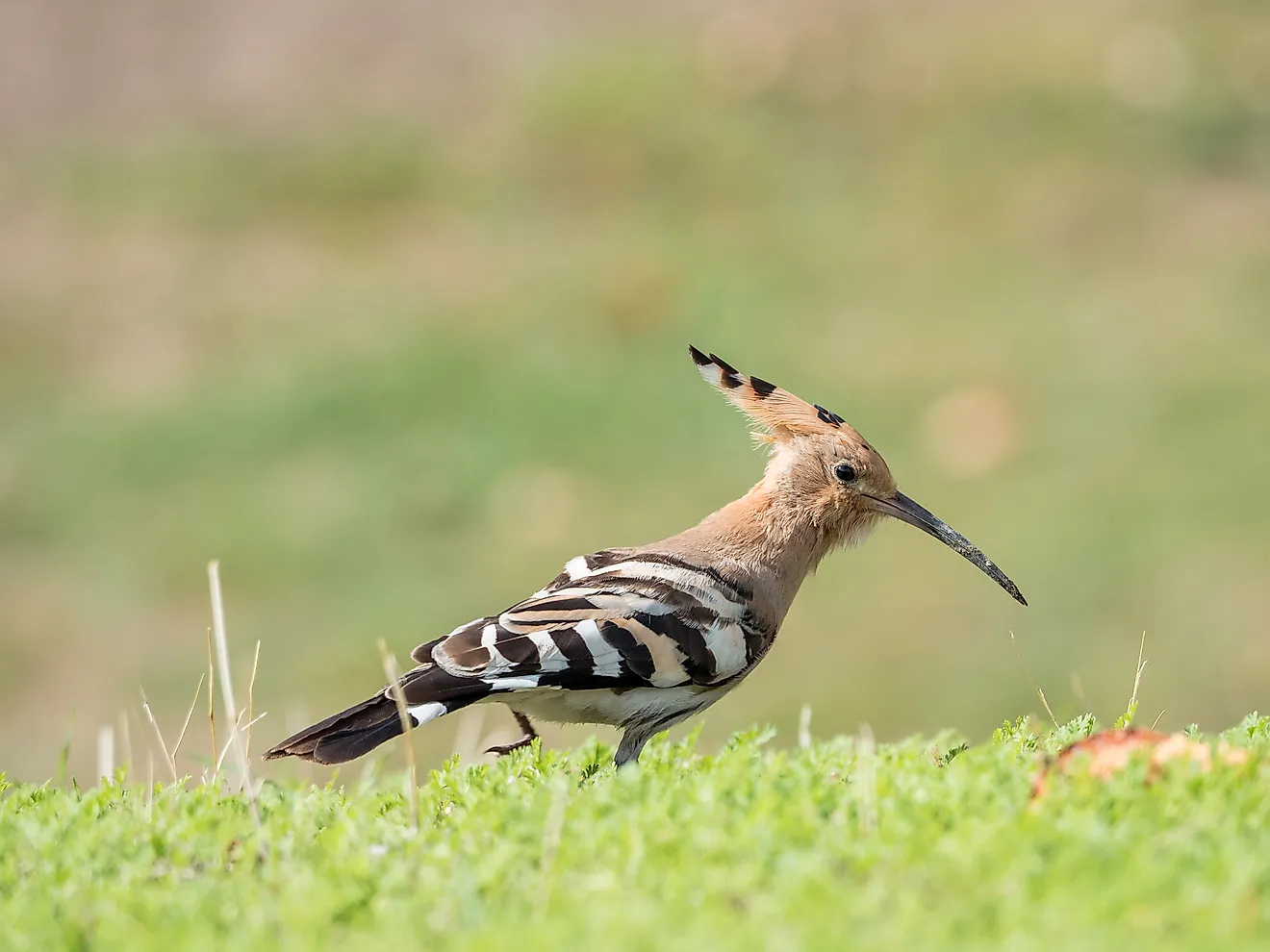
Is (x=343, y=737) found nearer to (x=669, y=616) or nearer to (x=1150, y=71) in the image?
(x=669, y=616)

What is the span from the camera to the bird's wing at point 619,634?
3.22 m

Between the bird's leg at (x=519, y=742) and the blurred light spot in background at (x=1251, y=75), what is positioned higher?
the blurred light spot in background at (x=1251, y=75)

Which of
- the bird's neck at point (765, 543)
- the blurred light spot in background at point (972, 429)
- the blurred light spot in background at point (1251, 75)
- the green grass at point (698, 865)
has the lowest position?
the green grass at point (698, 865)

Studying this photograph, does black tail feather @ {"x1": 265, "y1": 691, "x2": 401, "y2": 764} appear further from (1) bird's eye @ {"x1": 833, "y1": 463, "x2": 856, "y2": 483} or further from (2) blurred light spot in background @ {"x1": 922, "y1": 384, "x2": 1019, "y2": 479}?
(2) blurred light spot in background @ {"x1": 922, "y1": 384, "x2": 1019, "y2": 479}

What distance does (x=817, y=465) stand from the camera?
13.3ft

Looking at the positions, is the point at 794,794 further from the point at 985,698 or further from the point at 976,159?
the point at 976,159

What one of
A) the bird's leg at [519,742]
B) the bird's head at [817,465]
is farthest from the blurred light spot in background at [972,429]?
the bird's leg at [519,742]

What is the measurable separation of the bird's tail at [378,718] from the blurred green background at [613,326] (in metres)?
3.47

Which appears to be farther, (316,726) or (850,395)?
(850,395)

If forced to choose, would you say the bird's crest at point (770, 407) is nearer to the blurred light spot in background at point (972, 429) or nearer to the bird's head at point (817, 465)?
the bird's head at point (817, 465)

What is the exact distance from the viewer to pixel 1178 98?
1009 cm

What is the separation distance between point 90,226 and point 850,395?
17.6ft

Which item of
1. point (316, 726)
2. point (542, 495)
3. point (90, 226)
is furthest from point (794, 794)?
point (90, 226)

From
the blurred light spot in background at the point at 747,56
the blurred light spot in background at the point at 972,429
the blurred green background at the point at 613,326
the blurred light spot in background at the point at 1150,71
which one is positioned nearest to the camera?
the blurred green background at the point at 613,326
